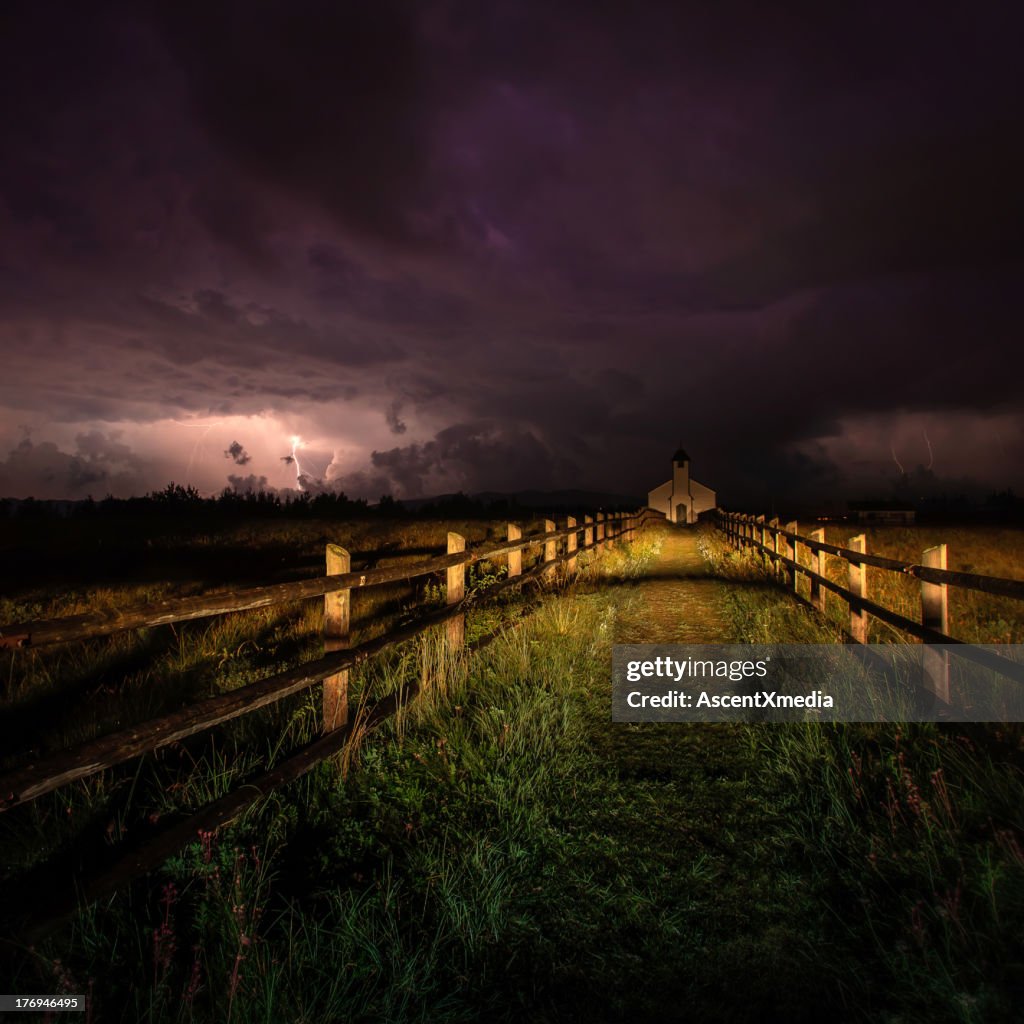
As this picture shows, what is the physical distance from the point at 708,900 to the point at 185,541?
21.7m

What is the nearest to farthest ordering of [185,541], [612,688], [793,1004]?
[793,1004] → [612,688] → [185,541]

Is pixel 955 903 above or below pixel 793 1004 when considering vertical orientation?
above

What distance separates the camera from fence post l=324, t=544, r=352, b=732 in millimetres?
3764

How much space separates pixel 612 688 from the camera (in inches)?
215

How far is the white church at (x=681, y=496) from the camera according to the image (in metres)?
97.4

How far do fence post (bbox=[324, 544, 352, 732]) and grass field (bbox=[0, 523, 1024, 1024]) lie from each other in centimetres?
34

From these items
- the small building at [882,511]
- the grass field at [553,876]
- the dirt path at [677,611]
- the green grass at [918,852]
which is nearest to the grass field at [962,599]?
the dirt path at [677,611]

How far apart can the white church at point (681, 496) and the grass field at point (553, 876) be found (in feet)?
314

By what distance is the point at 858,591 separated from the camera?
6332mm

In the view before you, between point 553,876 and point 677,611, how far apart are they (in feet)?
22.3

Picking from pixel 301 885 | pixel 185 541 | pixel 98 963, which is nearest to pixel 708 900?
pixel 301 885

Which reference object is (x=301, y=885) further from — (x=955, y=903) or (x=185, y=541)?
(x=185, y=541)

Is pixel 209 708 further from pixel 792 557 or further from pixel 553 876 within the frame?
pixel 792 557

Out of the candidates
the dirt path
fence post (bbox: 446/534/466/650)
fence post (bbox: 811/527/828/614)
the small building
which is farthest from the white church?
fence post (bbox: 446/534/466/650)
